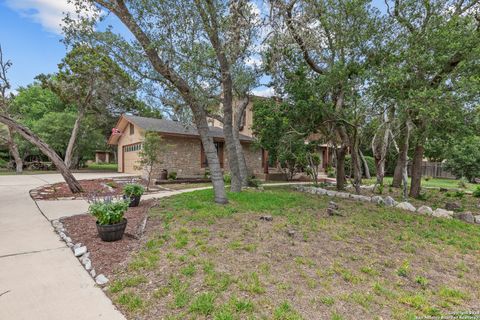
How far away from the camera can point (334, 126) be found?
29.2 ft

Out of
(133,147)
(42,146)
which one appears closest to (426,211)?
(42,146)

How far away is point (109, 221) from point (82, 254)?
1.89 feet

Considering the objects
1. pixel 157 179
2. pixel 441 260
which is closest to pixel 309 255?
pixel 441 260

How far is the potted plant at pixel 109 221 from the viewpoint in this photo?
153 inches

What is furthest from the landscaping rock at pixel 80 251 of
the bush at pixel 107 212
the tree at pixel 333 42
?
the tree at pixel 333 42

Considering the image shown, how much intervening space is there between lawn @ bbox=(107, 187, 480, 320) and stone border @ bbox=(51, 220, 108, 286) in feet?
0.51

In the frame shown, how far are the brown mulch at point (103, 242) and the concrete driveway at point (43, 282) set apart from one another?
0.21 meters

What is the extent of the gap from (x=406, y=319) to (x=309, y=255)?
54.8 inches

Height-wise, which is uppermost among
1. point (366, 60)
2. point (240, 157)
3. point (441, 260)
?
point (366, 60)

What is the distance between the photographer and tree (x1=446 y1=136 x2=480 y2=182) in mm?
15227

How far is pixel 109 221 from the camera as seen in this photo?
12.9 ft

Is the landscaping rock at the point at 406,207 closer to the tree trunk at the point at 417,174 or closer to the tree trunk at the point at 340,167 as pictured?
the tree trunk at the point at 417,174

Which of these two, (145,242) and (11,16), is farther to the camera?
(11,16)

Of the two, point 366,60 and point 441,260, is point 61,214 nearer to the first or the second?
point 441,260
